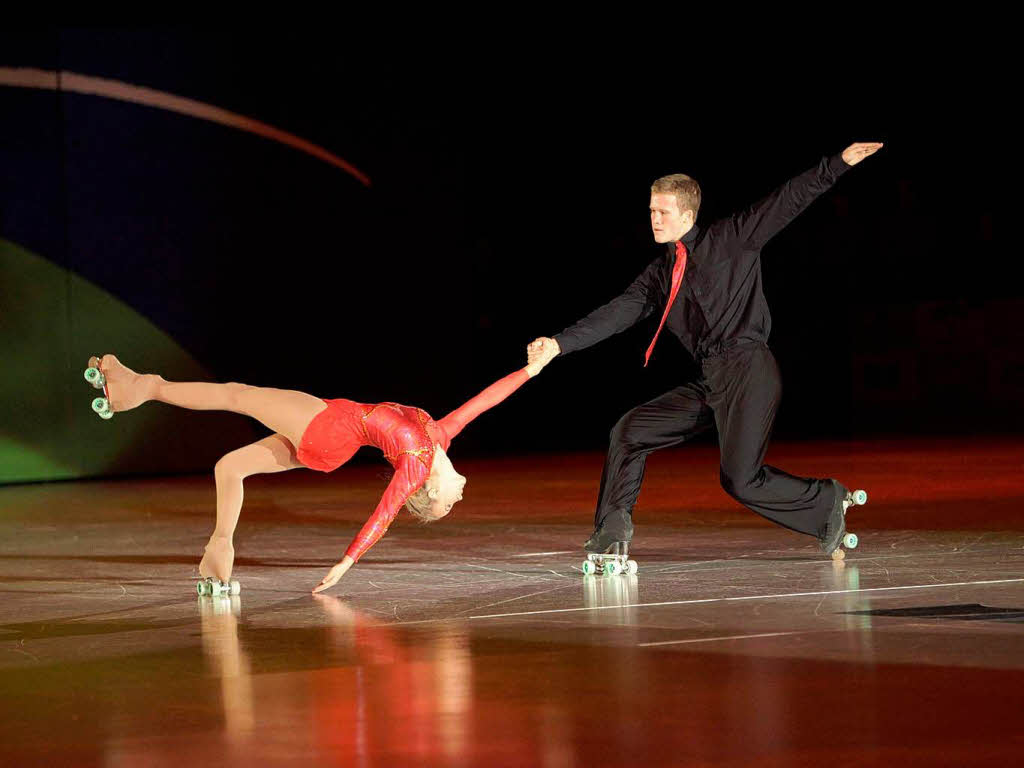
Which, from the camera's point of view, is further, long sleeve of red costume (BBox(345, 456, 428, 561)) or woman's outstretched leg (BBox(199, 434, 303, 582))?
woman's outstretched leg (BBox(199, 434, 303, 582))

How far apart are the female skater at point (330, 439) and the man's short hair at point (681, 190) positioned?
69 cm

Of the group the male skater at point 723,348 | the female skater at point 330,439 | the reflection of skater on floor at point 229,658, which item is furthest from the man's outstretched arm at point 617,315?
the reflection of skater on floor at point 229,658

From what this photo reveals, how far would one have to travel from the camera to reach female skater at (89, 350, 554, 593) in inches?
184

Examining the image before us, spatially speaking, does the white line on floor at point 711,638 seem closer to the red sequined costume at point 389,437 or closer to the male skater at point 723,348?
the red sequined costume at point 389,437

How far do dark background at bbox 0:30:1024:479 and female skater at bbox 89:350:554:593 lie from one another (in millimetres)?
6164

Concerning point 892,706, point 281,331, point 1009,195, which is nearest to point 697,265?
point 892,706

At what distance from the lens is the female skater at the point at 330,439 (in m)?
4.68

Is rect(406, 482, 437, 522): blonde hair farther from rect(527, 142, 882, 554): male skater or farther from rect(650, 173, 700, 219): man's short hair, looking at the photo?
rect(650, 173, 700, 219): man's short hair

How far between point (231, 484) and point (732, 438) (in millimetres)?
1708

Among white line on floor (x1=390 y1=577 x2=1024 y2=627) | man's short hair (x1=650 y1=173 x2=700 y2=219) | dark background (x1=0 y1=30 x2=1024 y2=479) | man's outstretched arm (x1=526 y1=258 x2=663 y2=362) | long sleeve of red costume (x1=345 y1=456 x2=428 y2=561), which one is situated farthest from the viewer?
dark background (x1=0 y1=30 x2=1024 y2=479)

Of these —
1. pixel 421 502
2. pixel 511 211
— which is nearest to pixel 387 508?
pixel 421 502

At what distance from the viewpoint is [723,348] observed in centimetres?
517

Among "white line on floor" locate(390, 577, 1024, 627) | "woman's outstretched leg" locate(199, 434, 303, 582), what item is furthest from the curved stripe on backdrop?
"white line on floor" locate(390, 577, 1024, 627)

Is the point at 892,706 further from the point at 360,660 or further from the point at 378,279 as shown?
the point at 378,279
